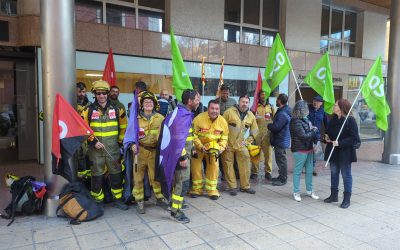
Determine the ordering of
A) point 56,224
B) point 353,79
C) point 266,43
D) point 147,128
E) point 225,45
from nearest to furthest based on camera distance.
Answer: point 56,224 < point 147,128 < point 225,45 < point 266,43 < point 353,79

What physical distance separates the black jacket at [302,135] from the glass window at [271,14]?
24.0 ft

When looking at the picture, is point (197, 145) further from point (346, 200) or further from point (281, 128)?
point (346, 200)

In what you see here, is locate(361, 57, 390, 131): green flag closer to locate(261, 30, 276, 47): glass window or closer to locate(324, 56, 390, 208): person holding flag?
locate(324, 56, 390, 208): person holding flag

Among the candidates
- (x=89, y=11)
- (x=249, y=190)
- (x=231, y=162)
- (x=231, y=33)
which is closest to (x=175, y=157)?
(x=231, y=162)

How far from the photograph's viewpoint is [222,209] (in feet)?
17.5

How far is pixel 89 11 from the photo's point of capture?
8859mm

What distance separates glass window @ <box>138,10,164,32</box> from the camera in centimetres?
977

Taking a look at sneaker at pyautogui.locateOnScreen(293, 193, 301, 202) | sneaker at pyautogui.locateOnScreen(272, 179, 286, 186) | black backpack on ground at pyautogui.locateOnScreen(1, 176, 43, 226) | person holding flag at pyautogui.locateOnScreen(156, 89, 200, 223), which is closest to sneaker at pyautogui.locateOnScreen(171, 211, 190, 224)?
person holding flag at pyautogui.locateOnScreen(156, 89, 200, 223)

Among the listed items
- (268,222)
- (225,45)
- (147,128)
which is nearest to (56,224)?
(147,128)

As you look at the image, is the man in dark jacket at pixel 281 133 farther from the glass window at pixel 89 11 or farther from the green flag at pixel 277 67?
the glass window at pixel 89 11

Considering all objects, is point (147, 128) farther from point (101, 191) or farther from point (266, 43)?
point (266, 43)

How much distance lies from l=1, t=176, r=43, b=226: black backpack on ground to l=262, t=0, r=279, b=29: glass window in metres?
9.84

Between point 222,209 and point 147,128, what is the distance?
5.69 ft

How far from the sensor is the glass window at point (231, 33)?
11.3m
